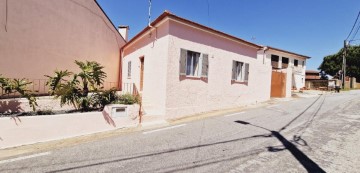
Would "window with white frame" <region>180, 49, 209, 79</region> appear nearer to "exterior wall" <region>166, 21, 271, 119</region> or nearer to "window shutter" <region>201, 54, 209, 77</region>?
"window shutter" <region>201, 54, 209, 77</region>

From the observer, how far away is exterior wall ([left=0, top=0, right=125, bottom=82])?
27.4 feet

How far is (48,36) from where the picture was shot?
993cm

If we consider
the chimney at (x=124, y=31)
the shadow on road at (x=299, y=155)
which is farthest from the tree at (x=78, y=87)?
the chimney at (x=124, y=31)

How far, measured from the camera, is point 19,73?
8.72m

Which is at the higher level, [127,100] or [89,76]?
[89,76]

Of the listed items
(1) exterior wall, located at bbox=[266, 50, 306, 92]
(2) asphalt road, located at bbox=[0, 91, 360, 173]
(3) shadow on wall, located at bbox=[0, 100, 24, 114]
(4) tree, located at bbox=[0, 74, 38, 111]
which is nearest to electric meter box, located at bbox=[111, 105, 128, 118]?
(2) asphalt road, located at bbox=[0, 91, 360, 173]

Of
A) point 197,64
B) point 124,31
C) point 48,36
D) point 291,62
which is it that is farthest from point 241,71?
point 291,62

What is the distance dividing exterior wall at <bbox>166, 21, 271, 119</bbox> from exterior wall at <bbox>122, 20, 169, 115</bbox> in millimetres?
278

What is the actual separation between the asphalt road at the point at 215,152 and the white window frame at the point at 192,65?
10.2 feet

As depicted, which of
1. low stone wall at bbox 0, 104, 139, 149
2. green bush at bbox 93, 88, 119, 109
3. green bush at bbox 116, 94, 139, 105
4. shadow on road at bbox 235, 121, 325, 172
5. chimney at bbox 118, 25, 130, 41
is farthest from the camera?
chimney at bbox 118, 25, 130, 41

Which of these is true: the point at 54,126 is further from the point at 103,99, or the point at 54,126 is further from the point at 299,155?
the point at 299,155

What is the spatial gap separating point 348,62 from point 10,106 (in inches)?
2016

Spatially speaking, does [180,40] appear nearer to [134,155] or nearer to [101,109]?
[101,109]

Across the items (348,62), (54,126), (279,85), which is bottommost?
(54,126)
